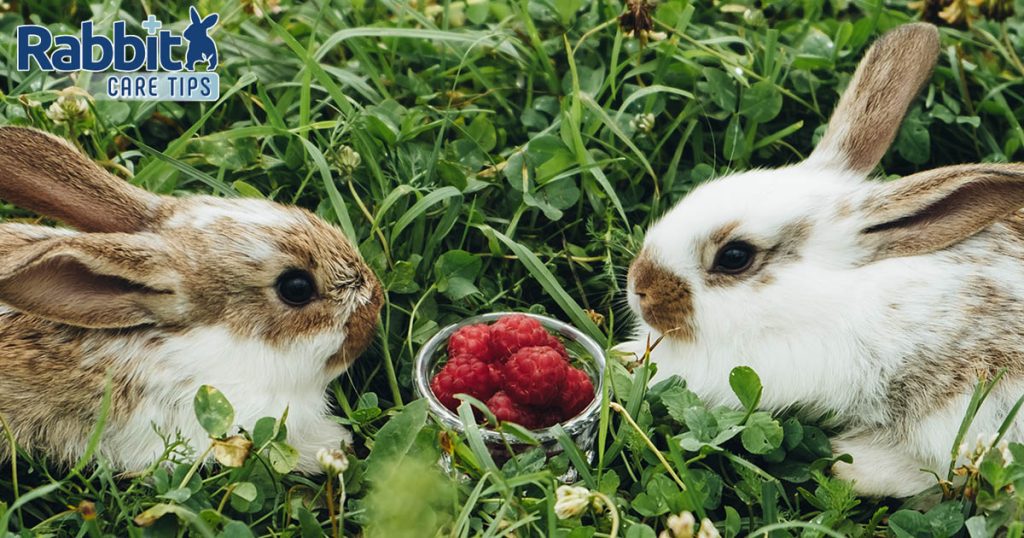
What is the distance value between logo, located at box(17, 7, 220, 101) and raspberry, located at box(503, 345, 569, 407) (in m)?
2.14

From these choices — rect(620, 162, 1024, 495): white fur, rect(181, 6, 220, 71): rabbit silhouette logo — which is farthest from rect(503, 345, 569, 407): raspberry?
rect(181, 6, 220, 71): rabbit silhouette logo

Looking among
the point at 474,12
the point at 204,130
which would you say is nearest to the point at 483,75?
the point at 474,12

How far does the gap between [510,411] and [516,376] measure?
0.13 meters

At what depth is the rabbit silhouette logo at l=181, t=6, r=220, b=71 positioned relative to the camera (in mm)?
5855

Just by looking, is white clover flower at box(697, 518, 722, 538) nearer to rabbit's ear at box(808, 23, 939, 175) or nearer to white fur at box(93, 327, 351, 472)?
white fur at box(93, 327, 351, 472)

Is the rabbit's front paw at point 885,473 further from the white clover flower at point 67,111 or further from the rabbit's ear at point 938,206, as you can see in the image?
the white clover flower at point 67,111

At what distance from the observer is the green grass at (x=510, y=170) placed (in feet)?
14.1

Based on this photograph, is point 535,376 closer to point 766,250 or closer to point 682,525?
point 682,525

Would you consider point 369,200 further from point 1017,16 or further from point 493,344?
point 1017,16

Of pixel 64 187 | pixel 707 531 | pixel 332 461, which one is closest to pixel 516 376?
pixel 332 461

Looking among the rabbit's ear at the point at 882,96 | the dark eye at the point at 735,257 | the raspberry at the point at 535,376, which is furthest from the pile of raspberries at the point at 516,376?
the rabbit's ear at the point at 882,96

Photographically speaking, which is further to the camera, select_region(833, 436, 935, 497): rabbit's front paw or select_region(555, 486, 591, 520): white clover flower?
select_region(833, 436, 935, 497): rabbit's front paw

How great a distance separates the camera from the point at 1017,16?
640 centimetres

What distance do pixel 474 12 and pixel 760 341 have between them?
2.44 meters
